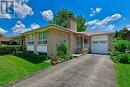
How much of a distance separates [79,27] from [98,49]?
99.8 feet

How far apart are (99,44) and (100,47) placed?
0.67m

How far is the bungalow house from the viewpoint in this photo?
22.6m

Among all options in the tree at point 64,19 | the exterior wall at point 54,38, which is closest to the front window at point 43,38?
the exterior wall at point 54,38

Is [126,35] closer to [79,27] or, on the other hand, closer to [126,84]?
[79,27]

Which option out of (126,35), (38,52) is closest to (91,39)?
(126,35)

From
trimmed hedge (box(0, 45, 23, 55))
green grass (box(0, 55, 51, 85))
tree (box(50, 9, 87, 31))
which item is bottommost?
green grass (box(0, 55, 51, 85))

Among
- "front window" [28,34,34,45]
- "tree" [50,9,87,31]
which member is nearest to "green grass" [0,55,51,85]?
"front window" [28,34,34,45]

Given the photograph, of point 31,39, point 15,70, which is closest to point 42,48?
point 31,39

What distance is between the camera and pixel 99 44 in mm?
34156

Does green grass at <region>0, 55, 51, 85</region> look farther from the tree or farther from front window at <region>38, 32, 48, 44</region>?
the tree

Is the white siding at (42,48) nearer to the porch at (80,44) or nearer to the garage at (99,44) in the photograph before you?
the porch at (80,44)

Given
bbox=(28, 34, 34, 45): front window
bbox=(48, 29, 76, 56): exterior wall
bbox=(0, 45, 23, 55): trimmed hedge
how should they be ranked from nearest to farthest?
bbox=(48, 29, 76, 56): exterior wall < bbox=(0, 45, 23, 55): trimmed hedge < bbox=(28, 34, 34, 45): front window

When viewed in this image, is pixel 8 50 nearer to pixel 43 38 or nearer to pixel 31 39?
pixel 31 39

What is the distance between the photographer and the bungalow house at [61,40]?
22594mm
